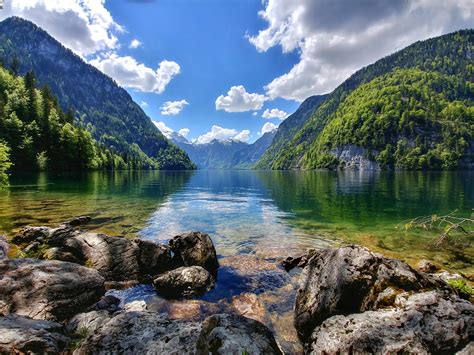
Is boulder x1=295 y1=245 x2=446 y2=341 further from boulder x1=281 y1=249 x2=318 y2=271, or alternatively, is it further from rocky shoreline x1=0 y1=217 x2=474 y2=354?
boulder x1=281 y1=249 x2=318 y2=271

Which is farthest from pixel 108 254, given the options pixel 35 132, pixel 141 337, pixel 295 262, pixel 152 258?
pixel 35 132

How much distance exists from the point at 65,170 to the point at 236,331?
133 m

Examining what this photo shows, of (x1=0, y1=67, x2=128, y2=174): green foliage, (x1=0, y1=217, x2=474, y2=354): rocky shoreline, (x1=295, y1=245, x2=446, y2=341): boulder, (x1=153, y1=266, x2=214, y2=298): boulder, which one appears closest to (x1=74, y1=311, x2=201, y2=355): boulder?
(x1=0, y1=217, x2=474, y2=354): rocky shoreline

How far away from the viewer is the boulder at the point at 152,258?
52.4 feet

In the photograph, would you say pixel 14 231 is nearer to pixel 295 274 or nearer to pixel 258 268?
pixel 258 268

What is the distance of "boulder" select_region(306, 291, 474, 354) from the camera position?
664 centimetres

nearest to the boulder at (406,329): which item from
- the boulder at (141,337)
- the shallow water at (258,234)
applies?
the shallow water at (258,234)

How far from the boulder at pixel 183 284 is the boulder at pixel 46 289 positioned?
2.67m

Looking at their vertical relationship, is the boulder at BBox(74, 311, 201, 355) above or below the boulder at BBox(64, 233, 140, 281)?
above

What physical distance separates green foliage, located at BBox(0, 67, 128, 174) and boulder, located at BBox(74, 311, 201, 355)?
322 feet

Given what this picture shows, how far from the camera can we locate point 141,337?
701cm

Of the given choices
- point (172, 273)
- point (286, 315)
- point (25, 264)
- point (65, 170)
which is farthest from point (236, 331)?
point (65, 170)

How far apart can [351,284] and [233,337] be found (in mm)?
4597

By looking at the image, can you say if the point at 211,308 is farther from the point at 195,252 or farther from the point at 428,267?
the point at 428,267
